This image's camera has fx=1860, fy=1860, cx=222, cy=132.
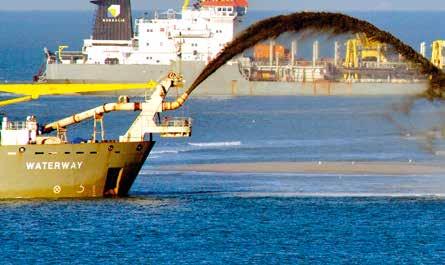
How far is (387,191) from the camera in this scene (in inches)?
2879

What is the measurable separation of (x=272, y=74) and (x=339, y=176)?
8111 centimetres

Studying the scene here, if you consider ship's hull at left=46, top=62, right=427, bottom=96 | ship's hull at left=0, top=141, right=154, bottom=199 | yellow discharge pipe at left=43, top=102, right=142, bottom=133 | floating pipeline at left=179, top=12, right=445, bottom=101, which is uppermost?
floating pipeline at left=179, top=12, right=445, bottom=101

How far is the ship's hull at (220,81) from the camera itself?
15750 centimetres

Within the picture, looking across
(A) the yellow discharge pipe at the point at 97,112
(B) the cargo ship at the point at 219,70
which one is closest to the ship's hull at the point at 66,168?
(A) the yellow discharge pipe at the point at 97,112

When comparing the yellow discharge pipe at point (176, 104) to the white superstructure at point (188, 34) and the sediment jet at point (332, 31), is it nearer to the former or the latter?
the sediment jet at point (332, 31)

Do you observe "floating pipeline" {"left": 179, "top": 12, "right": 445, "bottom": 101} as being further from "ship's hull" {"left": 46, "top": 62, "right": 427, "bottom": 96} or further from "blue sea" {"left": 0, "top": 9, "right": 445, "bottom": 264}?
"ship's hull" {"left": 46, "top": 62, "right": 427, "bottom": 96}

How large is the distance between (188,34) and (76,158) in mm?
93434

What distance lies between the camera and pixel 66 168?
66750mm

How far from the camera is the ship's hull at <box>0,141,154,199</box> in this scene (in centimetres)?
6650

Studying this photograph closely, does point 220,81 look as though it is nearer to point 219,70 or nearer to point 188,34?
point 219,70

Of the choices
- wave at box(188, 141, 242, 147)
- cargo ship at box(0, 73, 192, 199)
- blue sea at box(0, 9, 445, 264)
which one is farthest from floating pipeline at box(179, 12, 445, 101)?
wave at box(188, 141, 242, 147)

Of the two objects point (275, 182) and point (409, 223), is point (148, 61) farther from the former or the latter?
point (409, 223)

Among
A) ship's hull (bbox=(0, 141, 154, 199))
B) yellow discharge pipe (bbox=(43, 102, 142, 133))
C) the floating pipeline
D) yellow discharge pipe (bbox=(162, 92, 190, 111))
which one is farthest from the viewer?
yellow discharge pipe (bbox=(43, 102, 142, 133))

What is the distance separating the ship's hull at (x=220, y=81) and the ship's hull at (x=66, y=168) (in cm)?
8866
